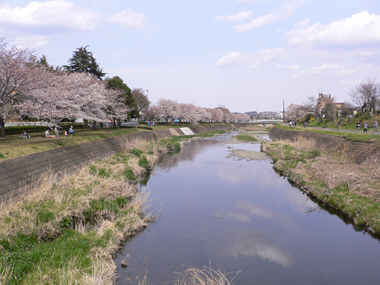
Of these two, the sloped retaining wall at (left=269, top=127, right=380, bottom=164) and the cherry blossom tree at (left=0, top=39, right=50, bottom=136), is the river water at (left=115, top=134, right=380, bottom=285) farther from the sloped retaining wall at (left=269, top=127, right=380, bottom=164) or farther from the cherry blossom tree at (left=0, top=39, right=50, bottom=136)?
the cherry blossom tree at (left=0, top=39, right=50, bottom=136)

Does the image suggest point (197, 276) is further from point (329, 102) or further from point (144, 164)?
point (329, 102)

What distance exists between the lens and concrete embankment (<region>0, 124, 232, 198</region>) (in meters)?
13.9

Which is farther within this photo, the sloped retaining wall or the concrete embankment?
the sloped retaining wall

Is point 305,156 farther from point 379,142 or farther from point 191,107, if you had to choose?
point 191,107

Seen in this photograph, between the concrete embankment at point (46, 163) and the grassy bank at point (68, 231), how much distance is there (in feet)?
5.64

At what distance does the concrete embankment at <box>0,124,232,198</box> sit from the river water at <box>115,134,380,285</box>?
645cm

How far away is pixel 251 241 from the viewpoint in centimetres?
1215

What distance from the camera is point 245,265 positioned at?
10188mm

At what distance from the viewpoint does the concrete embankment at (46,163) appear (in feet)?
45.7

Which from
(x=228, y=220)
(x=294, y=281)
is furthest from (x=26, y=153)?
(x=294, y=281)

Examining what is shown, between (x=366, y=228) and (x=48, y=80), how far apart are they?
23.5 meters

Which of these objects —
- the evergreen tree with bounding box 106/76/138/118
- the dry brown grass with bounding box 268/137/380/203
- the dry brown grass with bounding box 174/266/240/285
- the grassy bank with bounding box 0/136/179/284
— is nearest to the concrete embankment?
the grassy bank with bounding box 0/136/179/284

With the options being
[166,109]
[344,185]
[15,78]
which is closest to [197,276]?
[344,185]

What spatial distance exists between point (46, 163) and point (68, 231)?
8.86 m
